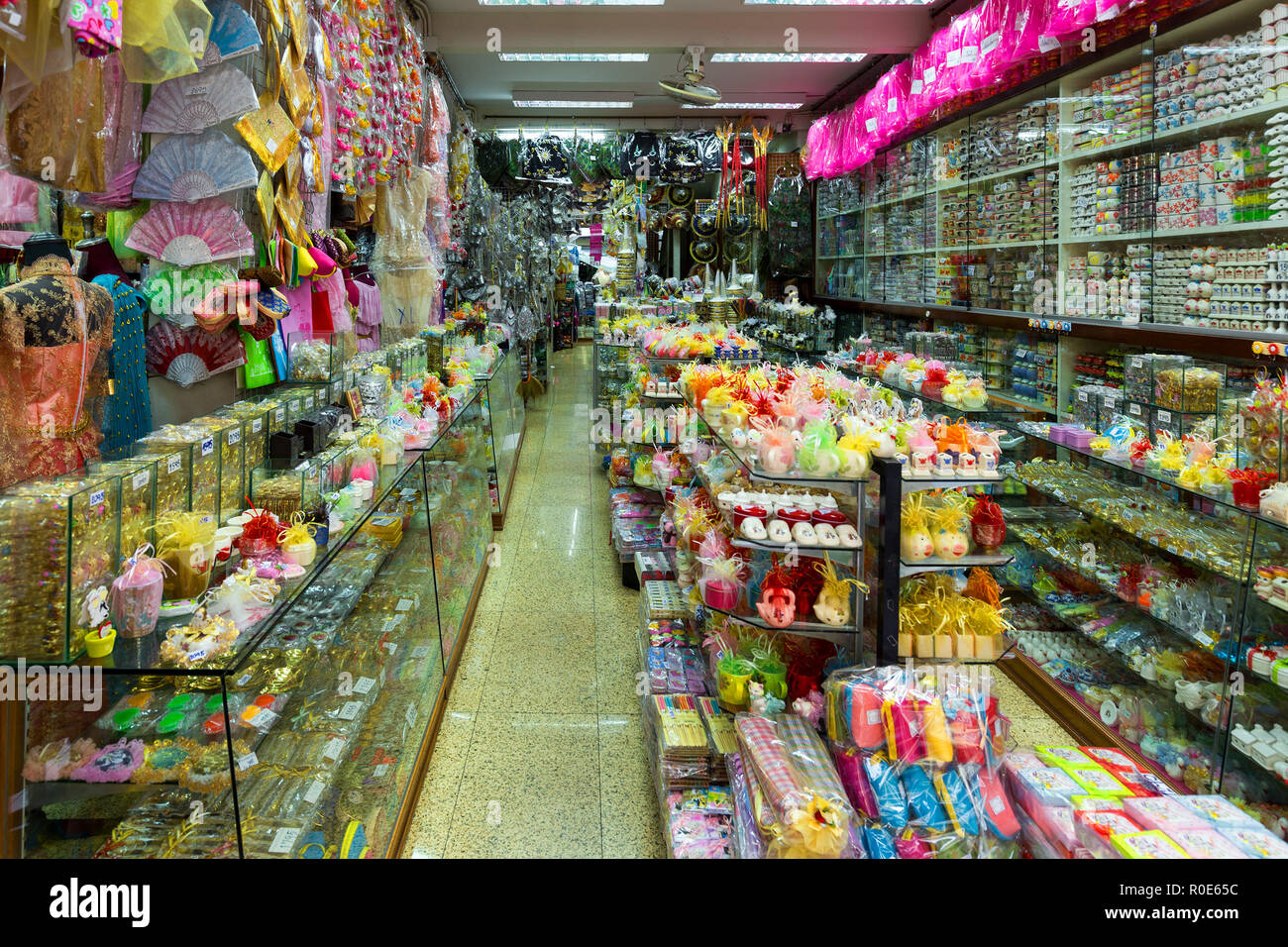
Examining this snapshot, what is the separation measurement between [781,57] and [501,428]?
428cm

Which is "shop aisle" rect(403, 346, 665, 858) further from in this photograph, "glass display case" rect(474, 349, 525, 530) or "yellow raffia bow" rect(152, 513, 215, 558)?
"yellow raffia bow" rect(152, 513, 215, 558)

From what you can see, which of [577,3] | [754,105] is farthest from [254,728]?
[754,105]

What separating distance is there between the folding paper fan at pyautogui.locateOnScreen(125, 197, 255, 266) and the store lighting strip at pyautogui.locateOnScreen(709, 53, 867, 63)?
6.18 meters

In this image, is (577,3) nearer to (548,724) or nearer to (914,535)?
(548,724)

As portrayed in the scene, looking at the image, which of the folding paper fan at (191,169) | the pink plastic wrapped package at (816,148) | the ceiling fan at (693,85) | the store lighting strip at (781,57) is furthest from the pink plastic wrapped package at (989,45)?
the folding paper fan at (191,169)

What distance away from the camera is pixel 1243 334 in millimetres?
3762

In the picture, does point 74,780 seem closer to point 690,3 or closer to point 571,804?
point 571,804

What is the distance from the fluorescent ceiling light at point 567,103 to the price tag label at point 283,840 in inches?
375

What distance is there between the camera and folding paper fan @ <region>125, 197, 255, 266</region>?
2.93m

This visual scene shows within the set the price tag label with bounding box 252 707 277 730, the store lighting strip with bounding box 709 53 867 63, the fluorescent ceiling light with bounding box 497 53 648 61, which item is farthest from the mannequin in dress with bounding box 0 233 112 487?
the store lighting strip with bounding box 709 53 867 63

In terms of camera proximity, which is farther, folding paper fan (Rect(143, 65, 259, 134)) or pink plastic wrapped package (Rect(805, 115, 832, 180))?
pink plastic wrapped package (Rect(805, 115, 832, 180))

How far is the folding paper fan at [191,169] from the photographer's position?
2.86 m

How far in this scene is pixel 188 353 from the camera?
3225 mm

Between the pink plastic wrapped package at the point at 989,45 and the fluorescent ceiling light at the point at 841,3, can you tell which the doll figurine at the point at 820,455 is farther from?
the fluorescent ceiling light at the point at 841,3
